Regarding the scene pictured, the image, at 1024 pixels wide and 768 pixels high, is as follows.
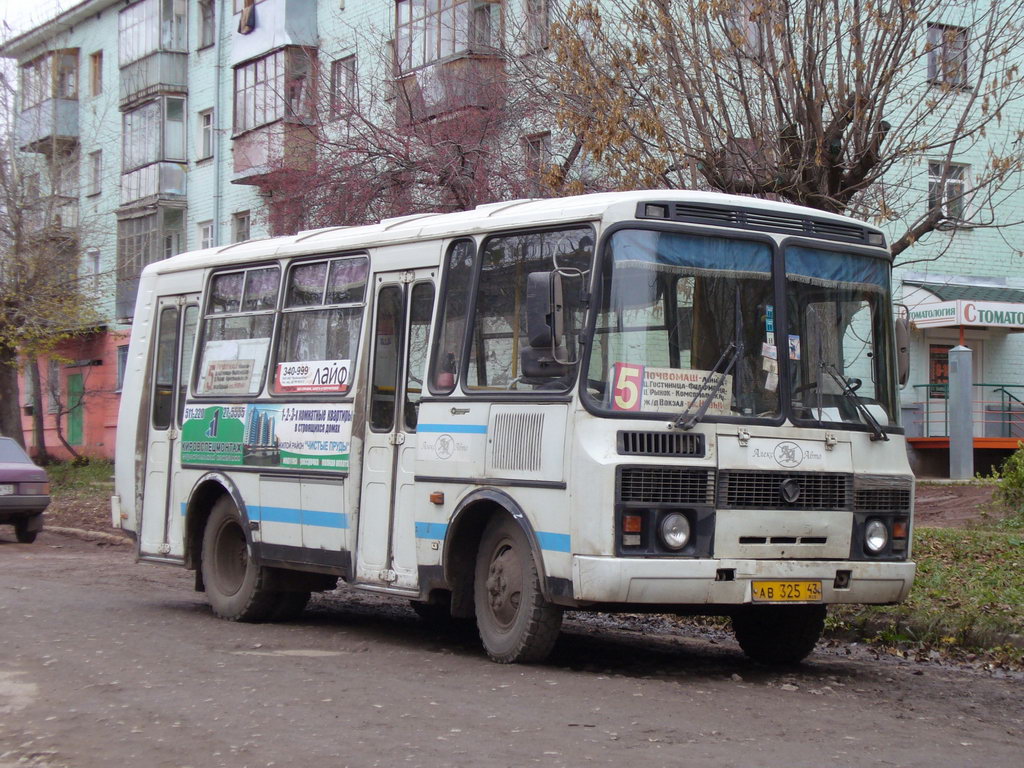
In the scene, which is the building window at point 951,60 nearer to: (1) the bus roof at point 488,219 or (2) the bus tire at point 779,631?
(1) the bus roof at point 488,219

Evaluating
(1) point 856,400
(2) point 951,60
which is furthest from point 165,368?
(2) point 951,60

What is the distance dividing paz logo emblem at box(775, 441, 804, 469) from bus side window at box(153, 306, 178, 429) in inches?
235

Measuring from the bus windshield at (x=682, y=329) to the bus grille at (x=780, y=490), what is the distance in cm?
37

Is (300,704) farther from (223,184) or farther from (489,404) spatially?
(223,184)

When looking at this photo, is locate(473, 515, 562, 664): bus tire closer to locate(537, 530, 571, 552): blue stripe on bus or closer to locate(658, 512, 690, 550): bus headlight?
locate(537, 530, 571, 552): blue stripe on bus

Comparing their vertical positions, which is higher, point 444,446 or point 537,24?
point 537,24

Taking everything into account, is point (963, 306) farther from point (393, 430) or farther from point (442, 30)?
point (393, 430)

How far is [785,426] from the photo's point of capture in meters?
9.30

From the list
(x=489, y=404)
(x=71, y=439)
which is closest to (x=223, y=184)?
(x=71, y=439)

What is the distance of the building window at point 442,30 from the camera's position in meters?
23.9

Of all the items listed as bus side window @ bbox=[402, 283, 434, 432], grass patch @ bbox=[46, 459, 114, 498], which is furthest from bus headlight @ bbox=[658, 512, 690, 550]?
grass patch @ bbox=[46, 459, 114, 498]

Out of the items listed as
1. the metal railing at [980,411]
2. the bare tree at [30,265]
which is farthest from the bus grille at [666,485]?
the bare tree at [30,265]

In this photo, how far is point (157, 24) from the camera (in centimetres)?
4247

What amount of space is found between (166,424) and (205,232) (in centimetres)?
2954
